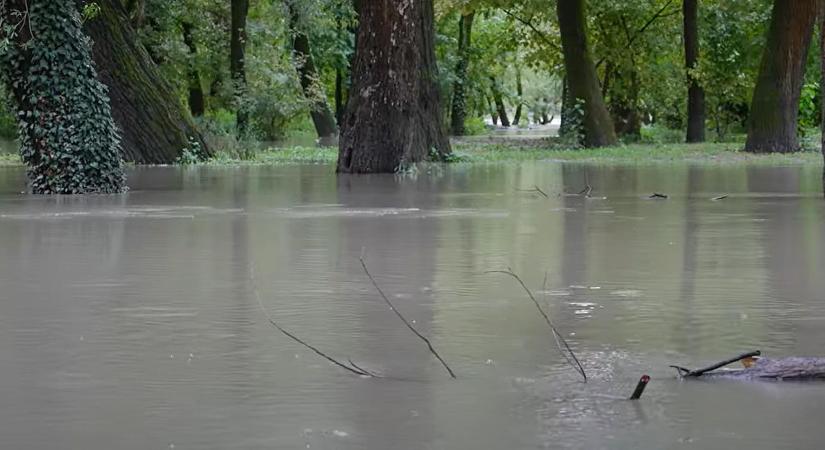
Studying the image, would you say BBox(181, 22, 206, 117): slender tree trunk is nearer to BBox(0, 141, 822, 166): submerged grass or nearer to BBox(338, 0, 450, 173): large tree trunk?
BBox(0, 141, 822, 166): submerged grass

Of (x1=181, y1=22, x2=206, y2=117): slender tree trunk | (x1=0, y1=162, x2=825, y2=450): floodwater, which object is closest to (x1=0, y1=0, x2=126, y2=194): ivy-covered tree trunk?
(x1=0, y1=162, x2=825, y2=450): floodwater

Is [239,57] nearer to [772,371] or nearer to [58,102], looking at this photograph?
[58,102]

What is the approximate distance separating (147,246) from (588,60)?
28.6 m

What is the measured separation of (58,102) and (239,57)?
28.0 metres

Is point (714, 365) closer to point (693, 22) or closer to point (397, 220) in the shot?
point (397, 220)

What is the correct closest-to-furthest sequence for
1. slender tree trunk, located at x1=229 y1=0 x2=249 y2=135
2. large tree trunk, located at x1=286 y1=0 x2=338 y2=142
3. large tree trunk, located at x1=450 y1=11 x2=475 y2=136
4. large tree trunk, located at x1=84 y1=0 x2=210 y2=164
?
large tree trunk, located at x1=84 y1=0 x2=210 y2=164
slender tree trunk, located at x1=229 y1=0 x2=249 y2=135
large tree trunk, located at x1=286 y1=0 x2=338 y2=142
large tree trunk, located at x1=450 y1=11 x2=475 y2=136

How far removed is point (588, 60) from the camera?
4006cm

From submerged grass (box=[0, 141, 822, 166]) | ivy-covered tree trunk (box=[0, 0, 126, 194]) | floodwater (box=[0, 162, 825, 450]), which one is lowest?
floodwater (box=[0, 162, 825, 450])

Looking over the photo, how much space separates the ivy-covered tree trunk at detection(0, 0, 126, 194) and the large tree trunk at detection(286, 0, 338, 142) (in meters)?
27.9

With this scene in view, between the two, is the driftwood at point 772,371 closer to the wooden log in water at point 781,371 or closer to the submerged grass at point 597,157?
the wooden log in water at point 781,371

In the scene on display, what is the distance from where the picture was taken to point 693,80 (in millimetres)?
44188

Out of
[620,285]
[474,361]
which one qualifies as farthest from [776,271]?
[474,361]

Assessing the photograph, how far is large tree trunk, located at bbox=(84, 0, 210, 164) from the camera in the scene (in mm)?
27938

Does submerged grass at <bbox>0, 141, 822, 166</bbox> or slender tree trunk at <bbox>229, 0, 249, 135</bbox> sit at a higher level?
slender tree trunk at <bbox>229, 0, 249, 135</bbox>
